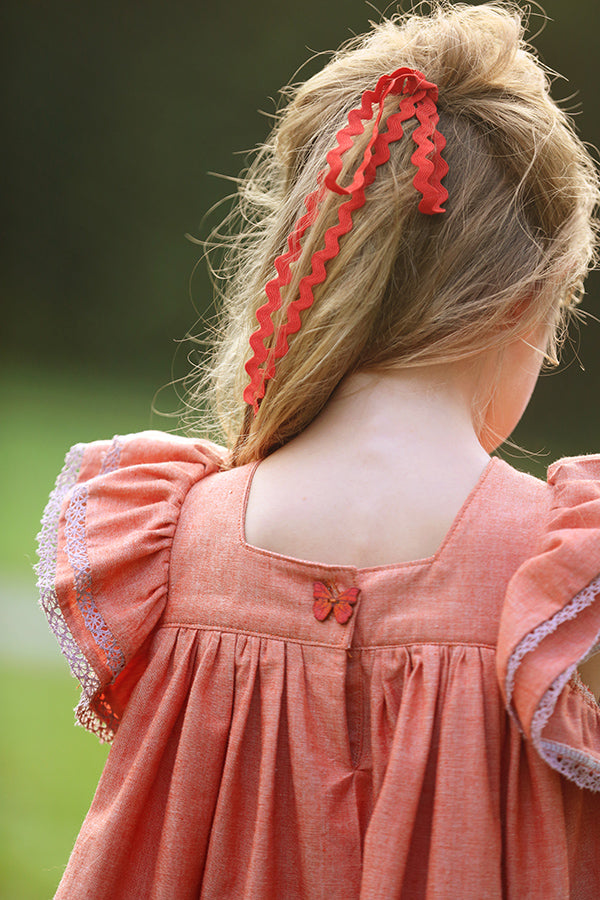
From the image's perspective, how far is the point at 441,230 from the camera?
781 mm

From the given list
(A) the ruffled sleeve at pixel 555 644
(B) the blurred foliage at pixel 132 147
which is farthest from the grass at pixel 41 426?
(A) the ruffled sleeve at pixel 555 644

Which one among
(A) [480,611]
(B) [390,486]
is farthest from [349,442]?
(A) [480,611]

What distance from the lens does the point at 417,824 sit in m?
0.70

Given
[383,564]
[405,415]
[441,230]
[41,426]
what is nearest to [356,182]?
[441,230]

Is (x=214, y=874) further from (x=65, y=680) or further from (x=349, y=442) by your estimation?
(x=65, y=680)

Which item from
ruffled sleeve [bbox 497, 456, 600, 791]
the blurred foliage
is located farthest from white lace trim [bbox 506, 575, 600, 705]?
the blurred foliage

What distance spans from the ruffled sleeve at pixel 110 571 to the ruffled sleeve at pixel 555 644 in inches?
12.1

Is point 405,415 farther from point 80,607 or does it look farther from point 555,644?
point 80,607

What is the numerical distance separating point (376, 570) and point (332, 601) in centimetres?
4

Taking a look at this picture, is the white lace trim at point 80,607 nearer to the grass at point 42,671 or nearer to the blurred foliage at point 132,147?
the grass at point 42,671

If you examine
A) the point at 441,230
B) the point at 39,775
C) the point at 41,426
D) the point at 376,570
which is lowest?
the point at 39,775

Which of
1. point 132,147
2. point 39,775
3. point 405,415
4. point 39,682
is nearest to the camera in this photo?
point 405,415

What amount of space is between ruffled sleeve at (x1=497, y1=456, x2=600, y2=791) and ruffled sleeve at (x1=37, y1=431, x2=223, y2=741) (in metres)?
0.31

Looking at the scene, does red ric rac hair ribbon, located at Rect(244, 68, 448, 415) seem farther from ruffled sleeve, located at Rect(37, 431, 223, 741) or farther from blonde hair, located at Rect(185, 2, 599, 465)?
ruffled sleeve, located at Rect(37, 431, 223, 741)
